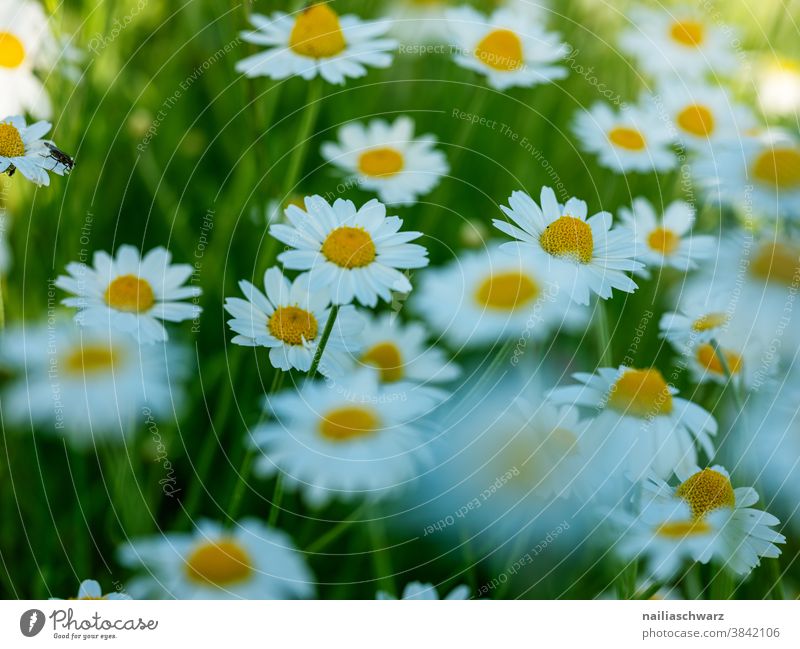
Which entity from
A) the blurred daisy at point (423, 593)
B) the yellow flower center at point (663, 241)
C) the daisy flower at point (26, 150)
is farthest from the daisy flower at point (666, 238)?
the daisy flower at point (26, 150)

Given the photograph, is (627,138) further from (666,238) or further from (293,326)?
(293,326)

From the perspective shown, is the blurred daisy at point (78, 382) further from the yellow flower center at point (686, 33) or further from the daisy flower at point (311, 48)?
the yellow flower center at point (686, 33)

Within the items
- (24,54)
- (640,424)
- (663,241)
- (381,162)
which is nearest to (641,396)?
(640,424)

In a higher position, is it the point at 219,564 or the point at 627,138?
the point at 627,138

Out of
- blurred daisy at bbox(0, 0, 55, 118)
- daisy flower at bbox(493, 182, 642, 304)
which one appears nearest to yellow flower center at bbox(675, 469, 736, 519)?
daisy flower at bbox(493, 182, 642, 304)
